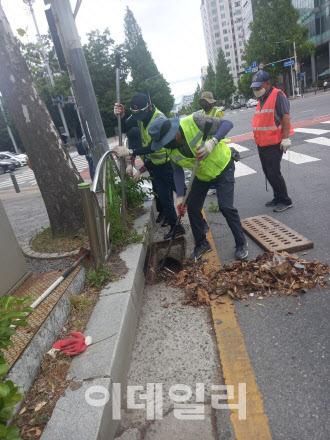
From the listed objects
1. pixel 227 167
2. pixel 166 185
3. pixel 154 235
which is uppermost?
pixel 227 167

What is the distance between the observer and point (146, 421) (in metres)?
2.07

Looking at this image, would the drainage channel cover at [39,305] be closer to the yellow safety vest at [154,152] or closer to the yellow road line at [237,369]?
the yellow road line at [237,369]

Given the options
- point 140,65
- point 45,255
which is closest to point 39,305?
point 45,255

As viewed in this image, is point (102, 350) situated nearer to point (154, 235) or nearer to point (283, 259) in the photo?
point (283, 259)

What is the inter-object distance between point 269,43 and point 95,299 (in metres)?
49.7

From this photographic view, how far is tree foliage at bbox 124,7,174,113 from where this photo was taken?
68394 mm

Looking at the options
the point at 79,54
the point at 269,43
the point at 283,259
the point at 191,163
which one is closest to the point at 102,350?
the point at 283,259

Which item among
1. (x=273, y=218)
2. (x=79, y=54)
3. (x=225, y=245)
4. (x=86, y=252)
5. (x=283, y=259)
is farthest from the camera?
(x=79, y=54)

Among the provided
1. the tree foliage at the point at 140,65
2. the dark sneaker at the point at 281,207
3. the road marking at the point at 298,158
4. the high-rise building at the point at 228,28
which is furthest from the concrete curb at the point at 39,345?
the high-rise building at the point at 228,28

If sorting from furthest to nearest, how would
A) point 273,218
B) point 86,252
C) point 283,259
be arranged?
point 273,218
point 86,252
point 283,259

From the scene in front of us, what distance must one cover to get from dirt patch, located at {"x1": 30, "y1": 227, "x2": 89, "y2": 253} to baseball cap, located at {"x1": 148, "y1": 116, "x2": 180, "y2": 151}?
162 centimetres

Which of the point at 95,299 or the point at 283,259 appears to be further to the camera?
the point at 283,259

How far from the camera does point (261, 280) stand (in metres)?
3.19

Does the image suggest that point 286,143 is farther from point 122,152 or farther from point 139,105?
point 122,152
